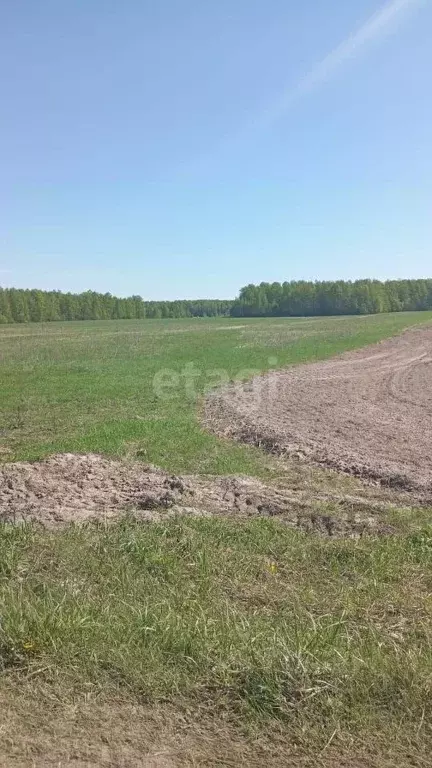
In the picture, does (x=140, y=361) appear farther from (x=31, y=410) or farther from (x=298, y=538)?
(x=298, y=538)

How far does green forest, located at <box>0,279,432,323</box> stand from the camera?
390ft

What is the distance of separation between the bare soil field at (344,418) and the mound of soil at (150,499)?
1.61 meters

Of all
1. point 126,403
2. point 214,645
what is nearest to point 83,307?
point 126,403

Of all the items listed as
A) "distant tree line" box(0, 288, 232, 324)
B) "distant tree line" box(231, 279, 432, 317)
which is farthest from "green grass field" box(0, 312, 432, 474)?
"distant tree line" box(231, 279, 432, 317)

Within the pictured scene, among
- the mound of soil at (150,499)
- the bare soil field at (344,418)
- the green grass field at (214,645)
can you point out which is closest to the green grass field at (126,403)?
the bare soil field at (344,418)

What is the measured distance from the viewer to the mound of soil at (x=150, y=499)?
652 cm

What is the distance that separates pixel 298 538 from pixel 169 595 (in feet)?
6.05

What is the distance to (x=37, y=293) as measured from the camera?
120500 millimetres

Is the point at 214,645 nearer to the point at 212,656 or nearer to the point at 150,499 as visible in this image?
the point at 212,656

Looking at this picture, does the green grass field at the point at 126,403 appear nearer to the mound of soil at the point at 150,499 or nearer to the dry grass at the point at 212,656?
the mound of soil at the point at 150,499

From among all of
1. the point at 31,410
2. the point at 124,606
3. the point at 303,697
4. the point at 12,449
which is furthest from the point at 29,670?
the point at 31,410

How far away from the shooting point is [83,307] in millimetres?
131125

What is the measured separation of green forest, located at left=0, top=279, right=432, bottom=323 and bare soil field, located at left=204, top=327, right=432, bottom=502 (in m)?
99.6

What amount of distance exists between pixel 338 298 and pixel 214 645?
123 m
